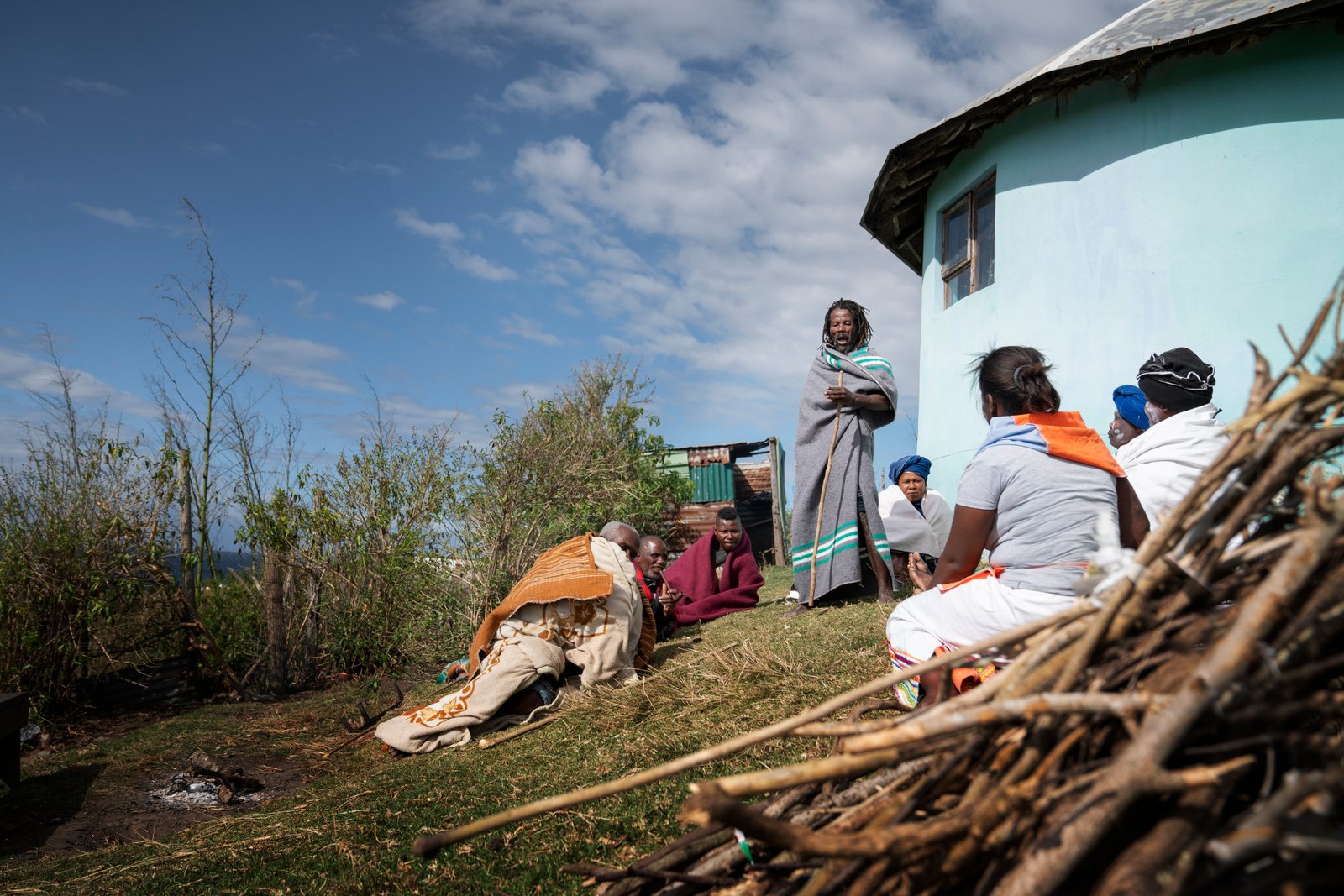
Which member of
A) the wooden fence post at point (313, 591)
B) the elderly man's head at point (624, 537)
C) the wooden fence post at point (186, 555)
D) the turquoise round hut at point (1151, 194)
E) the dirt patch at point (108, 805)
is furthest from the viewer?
the wooden fence post at point (313, 591)

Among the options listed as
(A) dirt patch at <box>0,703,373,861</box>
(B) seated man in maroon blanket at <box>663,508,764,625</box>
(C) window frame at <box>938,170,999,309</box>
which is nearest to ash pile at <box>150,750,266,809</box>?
(A) dirt patch at <box>0,703,373,861</box>

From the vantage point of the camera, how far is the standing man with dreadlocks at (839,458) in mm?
6699

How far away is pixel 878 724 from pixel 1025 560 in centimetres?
180

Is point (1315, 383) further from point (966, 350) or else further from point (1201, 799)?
point (966, 350)

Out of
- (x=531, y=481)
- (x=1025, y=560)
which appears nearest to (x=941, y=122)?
(x=531, y=481)

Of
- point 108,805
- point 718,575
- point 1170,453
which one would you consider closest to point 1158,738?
point 1170,453

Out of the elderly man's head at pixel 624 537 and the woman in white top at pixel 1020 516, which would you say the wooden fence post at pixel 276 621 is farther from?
the woman in white top at pixel 1020 516

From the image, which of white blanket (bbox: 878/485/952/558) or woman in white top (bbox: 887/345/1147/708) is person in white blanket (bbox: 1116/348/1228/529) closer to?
woman in white top (bbox: 887/345/1147/708)

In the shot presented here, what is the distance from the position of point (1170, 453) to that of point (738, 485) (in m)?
14.4

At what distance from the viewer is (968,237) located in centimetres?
970

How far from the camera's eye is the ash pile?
174 inches

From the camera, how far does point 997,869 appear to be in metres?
1.08

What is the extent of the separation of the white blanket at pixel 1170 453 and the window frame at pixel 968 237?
5.86 metres

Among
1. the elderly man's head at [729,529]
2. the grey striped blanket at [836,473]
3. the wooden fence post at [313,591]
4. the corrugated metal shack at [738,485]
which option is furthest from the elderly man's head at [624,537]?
the corrugated metal shack at [738,485]
